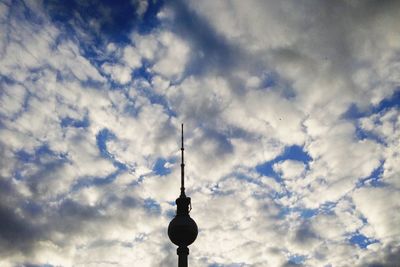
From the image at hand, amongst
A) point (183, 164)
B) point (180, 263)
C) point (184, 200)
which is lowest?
point (180, 263)

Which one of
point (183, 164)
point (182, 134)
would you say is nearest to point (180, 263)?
point (183, 164)

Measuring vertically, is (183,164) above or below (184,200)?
above

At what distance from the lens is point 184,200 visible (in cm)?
6181

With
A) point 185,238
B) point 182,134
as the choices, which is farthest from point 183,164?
point 185,238

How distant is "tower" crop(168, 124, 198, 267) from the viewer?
6059 cm

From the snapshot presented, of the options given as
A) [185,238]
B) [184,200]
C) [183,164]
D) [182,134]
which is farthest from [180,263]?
[182,134]

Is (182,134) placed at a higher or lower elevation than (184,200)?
higher

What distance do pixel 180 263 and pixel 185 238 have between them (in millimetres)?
3826

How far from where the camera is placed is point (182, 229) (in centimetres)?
6034

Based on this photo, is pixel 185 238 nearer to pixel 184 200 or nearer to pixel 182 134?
pixel 184 200

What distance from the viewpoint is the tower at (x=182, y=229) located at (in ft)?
199

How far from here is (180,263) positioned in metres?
61.5

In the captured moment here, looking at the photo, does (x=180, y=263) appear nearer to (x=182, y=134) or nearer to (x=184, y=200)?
(x=184, y=200)

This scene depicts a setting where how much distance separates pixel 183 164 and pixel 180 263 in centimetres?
1405
